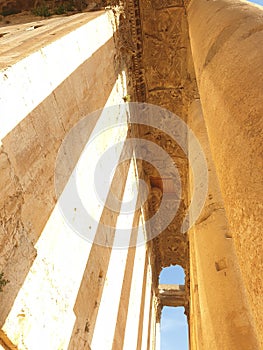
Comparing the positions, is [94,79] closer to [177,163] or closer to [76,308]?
[76,308]

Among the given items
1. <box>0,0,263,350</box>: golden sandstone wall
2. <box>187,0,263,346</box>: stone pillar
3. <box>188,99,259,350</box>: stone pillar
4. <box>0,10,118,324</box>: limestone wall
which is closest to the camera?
<box>187,0,263,346</box>: stone pillar

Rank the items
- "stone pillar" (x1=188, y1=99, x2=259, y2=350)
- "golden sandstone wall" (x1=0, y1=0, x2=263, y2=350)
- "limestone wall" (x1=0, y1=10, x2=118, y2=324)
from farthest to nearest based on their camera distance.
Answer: "stone pillar" (x1=188, y1=99, x2=259, y2=350), "limestone wall" (x1=0, y1=10, x2=118, y2=324), "golden sandstone wall" (x1=0, y1=0, x2=263, y2=350)

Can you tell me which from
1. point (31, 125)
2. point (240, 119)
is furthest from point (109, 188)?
point (240, 119)

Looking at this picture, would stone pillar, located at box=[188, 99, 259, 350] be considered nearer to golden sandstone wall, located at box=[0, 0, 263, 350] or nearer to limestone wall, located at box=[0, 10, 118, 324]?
golden sandstone wall, located at box=[0, 0, 263, 350]

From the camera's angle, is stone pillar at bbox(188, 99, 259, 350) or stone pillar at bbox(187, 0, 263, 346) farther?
stone pillar at bbox(188, 99, 259, 350)

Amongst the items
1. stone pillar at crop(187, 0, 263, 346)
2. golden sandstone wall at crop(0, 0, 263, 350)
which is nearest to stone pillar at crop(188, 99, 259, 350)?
golden sandstone wall at crop(0, 0, 263, 350)

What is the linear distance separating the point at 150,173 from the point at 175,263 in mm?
3930

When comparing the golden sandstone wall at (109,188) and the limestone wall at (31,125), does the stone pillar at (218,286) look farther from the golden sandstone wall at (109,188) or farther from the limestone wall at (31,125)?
the limestone wall at (31,125)

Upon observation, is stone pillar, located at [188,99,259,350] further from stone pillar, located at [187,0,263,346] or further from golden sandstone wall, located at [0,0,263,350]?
stone pillar, located at [187,0,263,346]

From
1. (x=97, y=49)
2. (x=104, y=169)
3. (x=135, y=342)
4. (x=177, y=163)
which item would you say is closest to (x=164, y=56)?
(x=177, y=163)

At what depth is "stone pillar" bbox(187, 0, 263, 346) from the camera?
1.90 m

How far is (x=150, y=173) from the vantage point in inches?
434

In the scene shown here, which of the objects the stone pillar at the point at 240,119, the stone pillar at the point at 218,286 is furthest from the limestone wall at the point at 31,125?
the stone pillar at the point at 218,286

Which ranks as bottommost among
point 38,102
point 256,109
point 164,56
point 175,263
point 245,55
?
point 256,109
